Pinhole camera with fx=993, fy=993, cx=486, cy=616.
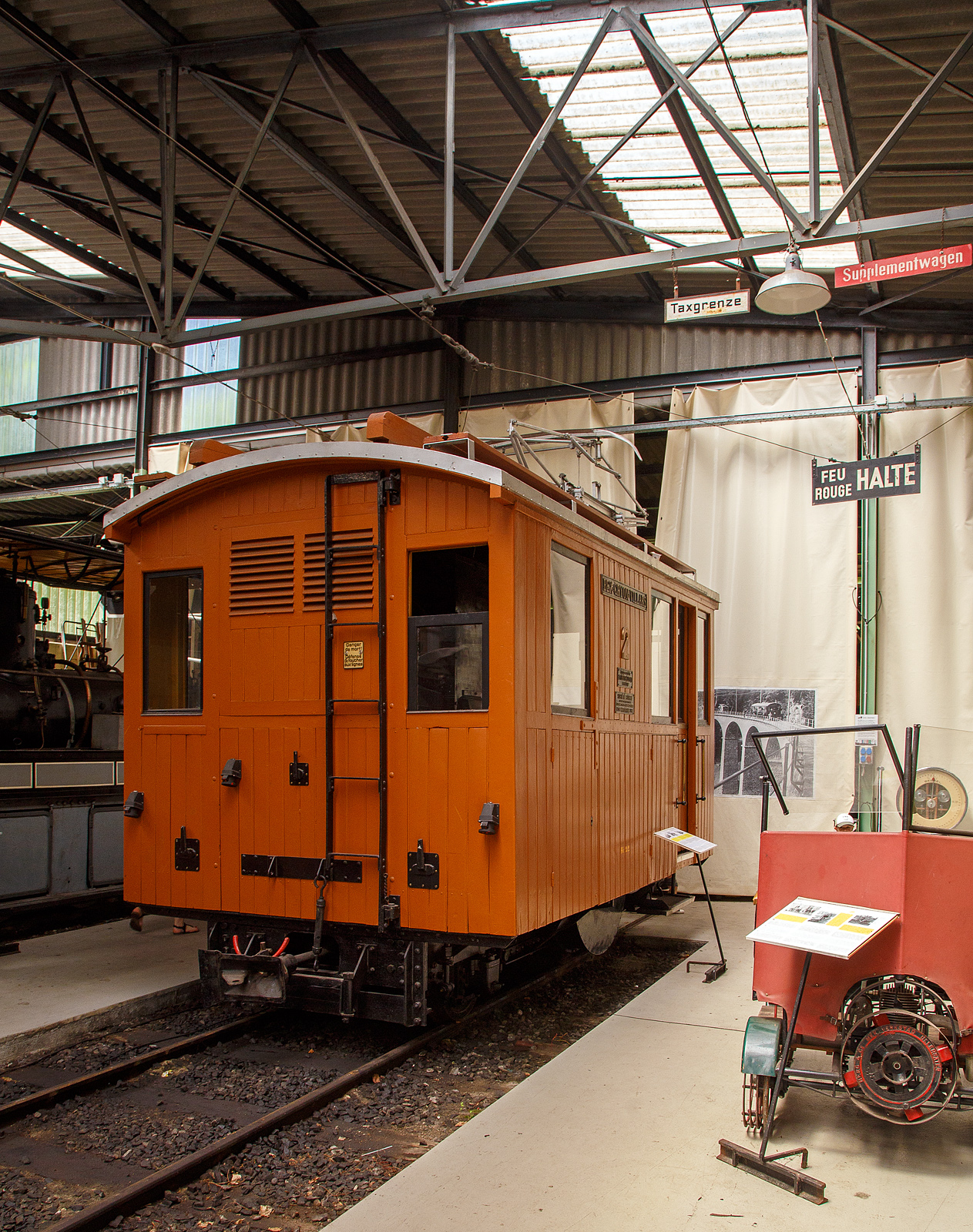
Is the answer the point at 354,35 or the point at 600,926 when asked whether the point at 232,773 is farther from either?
the point at 354,35

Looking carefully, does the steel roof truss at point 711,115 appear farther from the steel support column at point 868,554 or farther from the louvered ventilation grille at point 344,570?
the steel support column at point 868,554

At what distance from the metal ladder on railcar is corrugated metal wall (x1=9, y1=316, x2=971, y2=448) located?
618 cm

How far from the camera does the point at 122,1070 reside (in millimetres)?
5105

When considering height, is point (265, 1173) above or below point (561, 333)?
below

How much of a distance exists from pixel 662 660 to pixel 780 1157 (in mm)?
4910

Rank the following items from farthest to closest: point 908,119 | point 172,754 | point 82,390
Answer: point 82,390 < point 908,119 < point 172,754

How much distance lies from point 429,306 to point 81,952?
601 cm

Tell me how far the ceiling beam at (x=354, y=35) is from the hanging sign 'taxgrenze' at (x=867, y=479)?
156 inches

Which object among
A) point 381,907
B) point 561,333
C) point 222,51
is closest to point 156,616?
point 381,907

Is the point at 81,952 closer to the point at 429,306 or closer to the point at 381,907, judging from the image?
the point at 381,907

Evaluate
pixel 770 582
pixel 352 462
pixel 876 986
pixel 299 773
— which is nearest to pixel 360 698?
pixel 299 773

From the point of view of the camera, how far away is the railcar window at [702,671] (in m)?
9.42

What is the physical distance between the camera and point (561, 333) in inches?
500

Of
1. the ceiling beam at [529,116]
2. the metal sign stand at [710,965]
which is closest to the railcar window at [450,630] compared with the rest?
the metal sign stand at [710,965]
